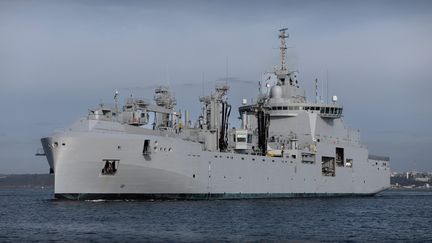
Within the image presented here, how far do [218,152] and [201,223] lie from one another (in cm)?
1685

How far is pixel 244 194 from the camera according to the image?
54.4 meters

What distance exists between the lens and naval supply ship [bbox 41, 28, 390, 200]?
44.3 metres

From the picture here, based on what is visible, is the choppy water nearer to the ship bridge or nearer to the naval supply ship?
the naval supply ship

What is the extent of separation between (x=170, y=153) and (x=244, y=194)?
411 inches

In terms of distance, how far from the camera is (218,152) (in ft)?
168

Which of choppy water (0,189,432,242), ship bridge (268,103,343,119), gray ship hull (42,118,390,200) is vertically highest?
ship bridge (268,103,343,119)

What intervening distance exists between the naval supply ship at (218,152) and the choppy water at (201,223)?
188cm

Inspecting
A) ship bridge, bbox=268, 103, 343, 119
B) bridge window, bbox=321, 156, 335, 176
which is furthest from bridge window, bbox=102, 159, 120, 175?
bridge window, bbox=321, 156, 335, 176

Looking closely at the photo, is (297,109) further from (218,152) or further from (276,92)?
(218,152)

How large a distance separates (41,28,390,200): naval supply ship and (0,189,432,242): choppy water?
6.16ft

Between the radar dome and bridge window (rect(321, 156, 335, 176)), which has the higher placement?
the radar dome

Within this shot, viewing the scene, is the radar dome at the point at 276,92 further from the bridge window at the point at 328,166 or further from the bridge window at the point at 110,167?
the bridge window at the point at 110,167

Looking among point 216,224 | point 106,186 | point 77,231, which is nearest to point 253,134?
point 106,186

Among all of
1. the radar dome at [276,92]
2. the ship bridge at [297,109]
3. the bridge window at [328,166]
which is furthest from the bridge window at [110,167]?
the bridge window at [328,166]
